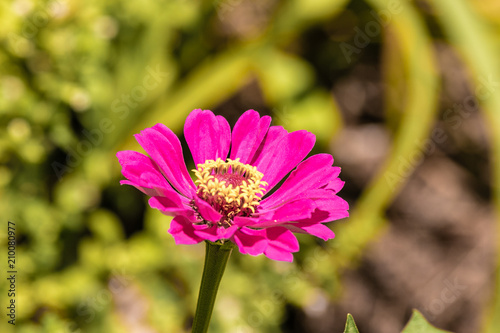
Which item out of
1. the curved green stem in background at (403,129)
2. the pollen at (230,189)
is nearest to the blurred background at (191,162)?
the curved green stem in background at (403,129)

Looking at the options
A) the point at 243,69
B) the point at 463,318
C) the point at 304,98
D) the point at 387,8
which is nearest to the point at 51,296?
the point at 243,69

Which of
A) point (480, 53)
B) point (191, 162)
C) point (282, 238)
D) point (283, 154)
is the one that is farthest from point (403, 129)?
point (282, 238)

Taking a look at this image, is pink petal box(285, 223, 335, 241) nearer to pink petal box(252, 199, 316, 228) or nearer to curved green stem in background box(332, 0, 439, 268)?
pink petal box(252, 199, 316, 228)

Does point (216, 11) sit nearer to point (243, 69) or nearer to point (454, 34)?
point (243, 69)

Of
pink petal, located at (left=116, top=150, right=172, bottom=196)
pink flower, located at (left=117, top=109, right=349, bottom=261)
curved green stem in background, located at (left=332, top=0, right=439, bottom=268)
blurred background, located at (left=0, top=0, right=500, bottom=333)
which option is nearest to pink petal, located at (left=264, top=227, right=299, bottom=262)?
pink flower, located at (left=117, top=109, right=349, bottom=261)

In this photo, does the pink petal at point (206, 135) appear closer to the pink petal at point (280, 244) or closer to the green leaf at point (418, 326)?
the pink petal at point (280, 244)

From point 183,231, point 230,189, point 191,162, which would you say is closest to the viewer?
point 183,231

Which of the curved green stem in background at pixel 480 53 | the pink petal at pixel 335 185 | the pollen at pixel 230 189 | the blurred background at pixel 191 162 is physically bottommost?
the blurred background at pixel 191 162

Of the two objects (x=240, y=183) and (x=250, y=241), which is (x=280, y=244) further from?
(x=240, y=183)
